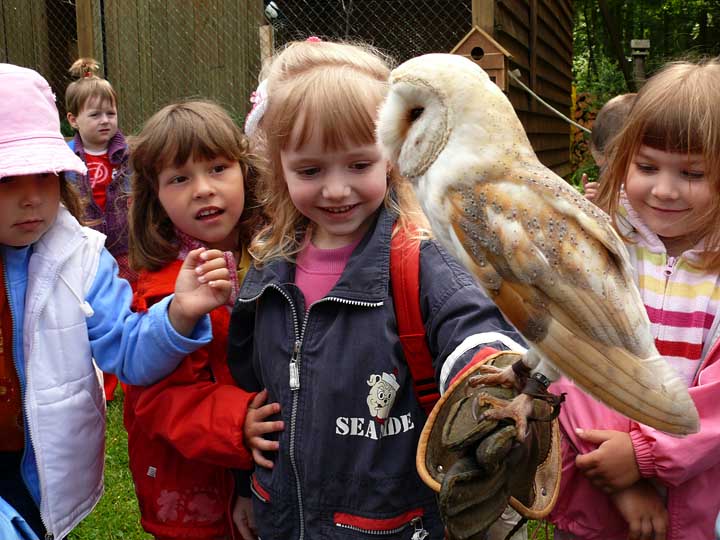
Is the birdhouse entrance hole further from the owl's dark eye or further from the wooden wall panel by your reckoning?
the owl's dark eye

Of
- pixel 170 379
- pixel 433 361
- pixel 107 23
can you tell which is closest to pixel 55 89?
pixel 107 23

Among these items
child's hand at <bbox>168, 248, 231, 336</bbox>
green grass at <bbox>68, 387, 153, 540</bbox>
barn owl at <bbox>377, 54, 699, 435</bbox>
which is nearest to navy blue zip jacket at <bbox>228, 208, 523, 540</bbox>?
child's hand at <bbox>168, 248, 231, 336</bbox>

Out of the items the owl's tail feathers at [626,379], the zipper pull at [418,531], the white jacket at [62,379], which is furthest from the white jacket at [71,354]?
the owl's tail feathers at [626,379]

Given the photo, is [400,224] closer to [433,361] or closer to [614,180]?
[433,361]

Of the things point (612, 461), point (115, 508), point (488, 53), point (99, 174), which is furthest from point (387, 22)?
point (612, 461)

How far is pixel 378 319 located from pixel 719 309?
817mm

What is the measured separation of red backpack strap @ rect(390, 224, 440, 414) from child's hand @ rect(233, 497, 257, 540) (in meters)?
0.65

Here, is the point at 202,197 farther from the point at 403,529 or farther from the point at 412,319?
the point at 403,529

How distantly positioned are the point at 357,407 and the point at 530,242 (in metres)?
0.60

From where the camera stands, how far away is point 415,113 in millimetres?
1396

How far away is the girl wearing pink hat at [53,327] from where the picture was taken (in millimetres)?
1744

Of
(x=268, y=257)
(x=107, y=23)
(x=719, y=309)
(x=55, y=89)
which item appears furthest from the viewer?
(x=55, y=89)

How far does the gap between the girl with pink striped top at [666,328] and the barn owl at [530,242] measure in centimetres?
51

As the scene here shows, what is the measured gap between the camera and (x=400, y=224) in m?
1.70
